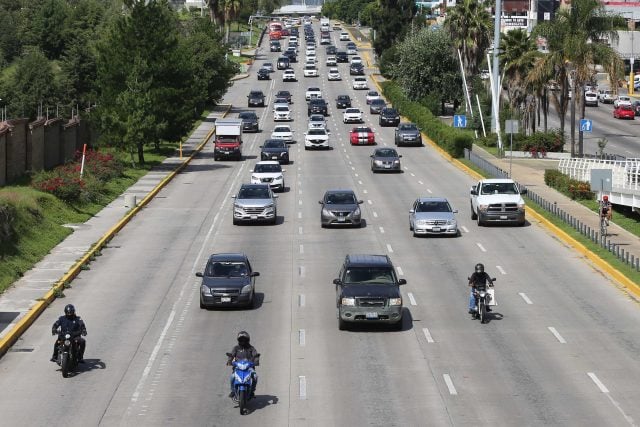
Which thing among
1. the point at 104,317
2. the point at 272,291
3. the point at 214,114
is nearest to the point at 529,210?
the point at 272,291

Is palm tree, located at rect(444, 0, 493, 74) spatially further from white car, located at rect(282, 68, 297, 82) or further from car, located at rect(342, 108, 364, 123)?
white car, located at rect(282, 68, 297, 82)

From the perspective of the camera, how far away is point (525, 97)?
93.6 metres

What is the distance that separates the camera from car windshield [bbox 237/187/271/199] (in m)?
50.2

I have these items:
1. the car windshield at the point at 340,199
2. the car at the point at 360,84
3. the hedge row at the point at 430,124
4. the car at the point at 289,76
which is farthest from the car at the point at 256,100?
the car windshield at the point at 340,199

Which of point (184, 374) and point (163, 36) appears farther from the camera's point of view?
point (163, 36)

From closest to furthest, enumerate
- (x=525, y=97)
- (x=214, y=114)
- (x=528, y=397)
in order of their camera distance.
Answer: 1. (x=528, y=397)
2. (x=525, y=97)
3. (x=214, y=114)

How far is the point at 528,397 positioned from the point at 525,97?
71915mm

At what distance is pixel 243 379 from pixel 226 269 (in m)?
10.9

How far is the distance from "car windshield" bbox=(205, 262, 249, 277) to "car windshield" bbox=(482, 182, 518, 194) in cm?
1866

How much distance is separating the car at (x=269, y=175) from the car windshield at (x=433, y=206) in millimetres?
14689

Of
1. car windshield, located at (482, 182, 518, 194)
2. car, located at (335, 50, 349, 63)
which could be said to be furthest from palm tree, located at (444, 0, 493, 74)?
car, located at (335, 50, 349, 63)

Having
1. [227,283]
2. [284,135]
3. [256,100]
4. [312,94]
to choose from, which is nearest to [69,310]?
[227,283]

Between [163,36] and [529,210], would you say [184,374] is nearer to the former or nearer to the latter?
[529,210]

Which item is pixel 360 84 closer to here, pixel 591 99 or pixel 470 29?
pixel 591 99
